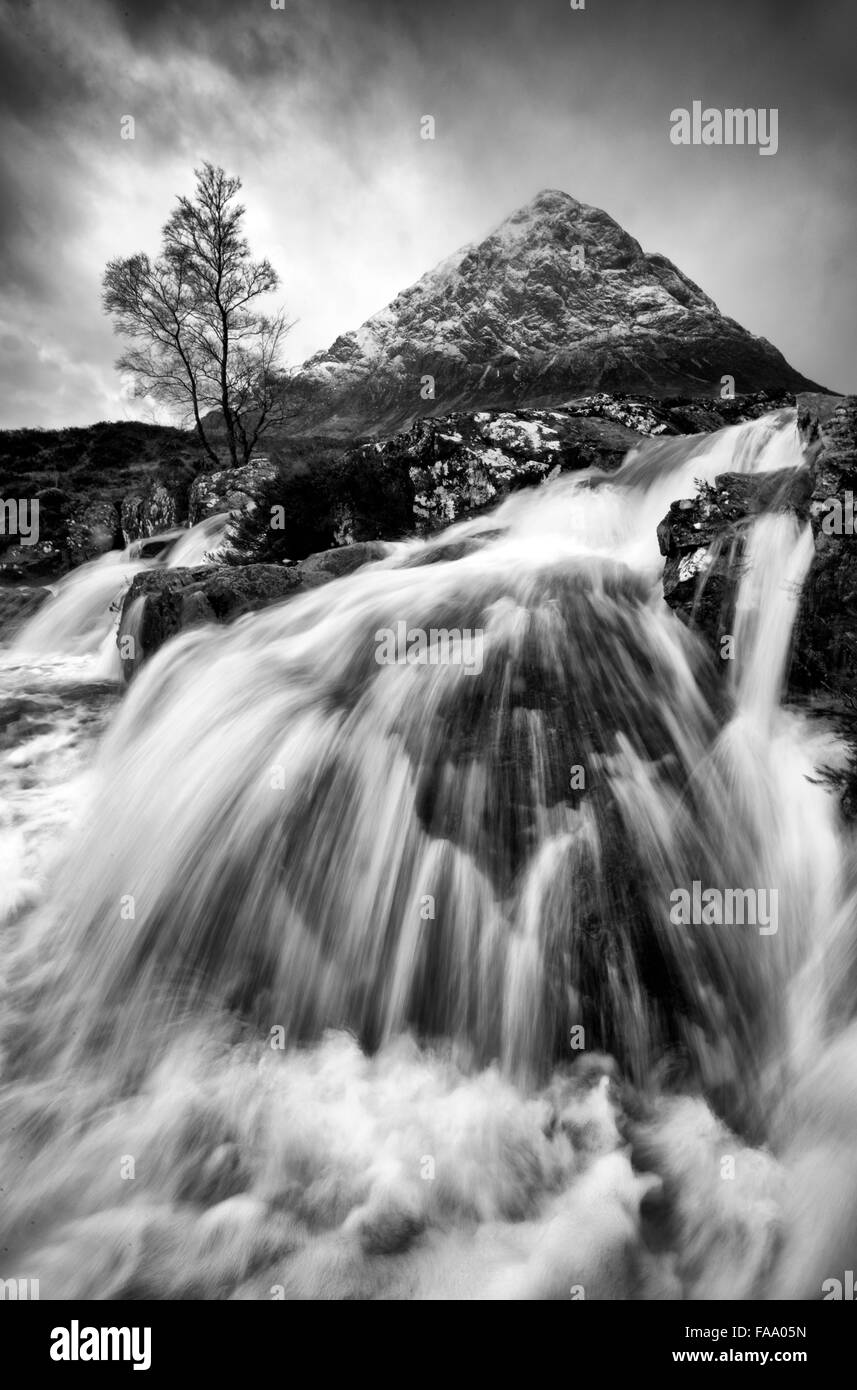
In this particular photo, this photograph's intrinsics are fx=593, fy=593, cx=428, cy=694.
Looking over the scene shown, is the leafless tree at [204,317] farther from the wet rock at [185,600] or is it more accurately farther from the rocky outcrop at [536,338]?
the wet rock at [185,600]

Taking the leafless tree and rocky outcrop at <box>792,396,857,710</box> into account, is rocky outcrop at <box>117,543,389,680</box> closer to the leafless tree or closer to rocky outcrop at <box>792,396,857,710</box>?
rocky outcrop at <box>792,396,857,710</box>

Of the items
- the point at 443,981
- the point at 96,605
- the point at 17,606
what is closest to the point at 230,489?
the point at 96,605

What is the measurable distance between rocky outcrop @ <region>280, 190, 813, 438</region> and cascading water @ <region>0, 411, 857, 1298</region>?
16665mm

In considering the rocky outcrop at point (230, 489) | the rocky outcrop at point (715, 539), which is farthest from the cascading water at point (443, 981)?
the rocky outcrop at point (230, 489)

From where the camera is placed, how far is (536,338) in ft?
169

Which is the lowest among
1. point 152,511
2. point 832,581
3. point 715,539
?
point 832,581

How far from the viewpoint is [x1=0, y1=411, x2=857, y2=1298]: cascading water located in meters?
2.87

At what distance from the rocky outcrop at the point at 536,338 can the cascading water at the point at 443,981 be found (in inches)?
656

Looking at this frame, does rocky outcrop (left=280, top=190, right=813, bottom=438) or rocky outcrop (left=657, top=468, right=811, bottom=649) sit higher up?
rocky outcrop (left=280, top=190, right=813, bottom=438)

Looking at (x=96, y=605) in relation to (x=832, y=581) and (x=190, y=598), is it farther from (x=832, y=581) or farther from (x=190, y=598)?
(x=832, y=581)

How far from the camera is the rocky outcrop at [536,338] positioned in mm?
37906

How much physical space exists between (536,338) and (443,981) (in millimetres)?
58739

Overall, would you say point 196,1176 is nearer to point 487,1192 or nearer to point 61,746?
point 487,1192

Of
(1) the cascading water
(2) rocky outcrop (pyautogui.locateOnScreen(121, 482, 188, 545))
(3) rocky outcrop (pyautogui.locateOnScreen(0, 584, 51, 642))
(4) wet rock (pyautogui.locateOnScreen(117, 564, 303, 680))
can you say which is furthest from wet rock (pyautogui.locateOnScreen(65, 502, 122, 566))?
(1) the cascading water
